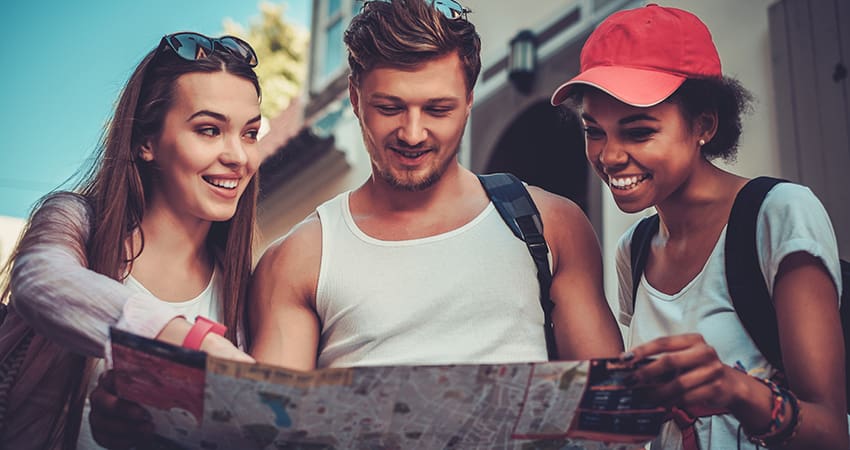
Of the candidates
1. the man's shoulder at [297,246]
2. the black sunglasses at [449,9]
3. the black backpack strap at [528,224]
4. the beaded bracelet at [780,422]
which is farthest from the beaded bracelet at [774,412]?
the black sunglasses at [449,9]

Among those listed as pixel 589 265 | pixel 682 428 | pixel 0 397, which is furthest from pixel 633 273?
pixel 0 397

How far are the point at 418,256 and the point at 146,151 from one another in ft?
2.86

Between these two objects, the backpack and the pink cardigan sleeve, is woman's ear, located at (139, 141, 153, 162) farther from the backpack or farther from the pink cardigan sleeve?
the backpack

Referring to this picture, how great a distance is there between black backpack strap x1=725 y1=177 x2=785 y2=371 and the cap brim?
362 mm

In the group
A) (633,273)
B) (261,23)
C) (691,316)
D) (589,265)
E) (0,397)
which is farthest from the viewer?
(261,23)

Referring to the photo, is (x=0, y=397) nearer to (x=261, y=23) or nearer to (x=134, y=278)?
(x=134, y=278)

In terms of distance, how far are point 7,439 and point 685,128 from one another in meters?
1.96

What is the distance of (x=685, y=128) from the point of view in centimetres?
259

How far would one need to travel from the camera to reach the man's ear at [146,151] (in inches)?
105

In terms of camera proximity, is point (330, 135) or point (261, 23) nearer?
point (330, 135)

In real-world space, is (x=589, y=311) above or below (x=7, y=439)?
above

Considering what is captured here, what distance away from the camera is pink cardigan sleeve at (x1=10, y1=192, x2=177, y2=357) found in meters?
1.93

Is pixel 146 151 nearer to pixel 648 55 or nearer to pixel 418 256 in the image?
pixel 418 256

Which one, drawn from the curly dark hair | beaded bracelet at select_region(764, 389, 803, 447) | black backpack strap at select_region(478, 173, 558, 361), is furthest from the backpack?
black backpack strap at select_region(478, 173, 558, 361)
